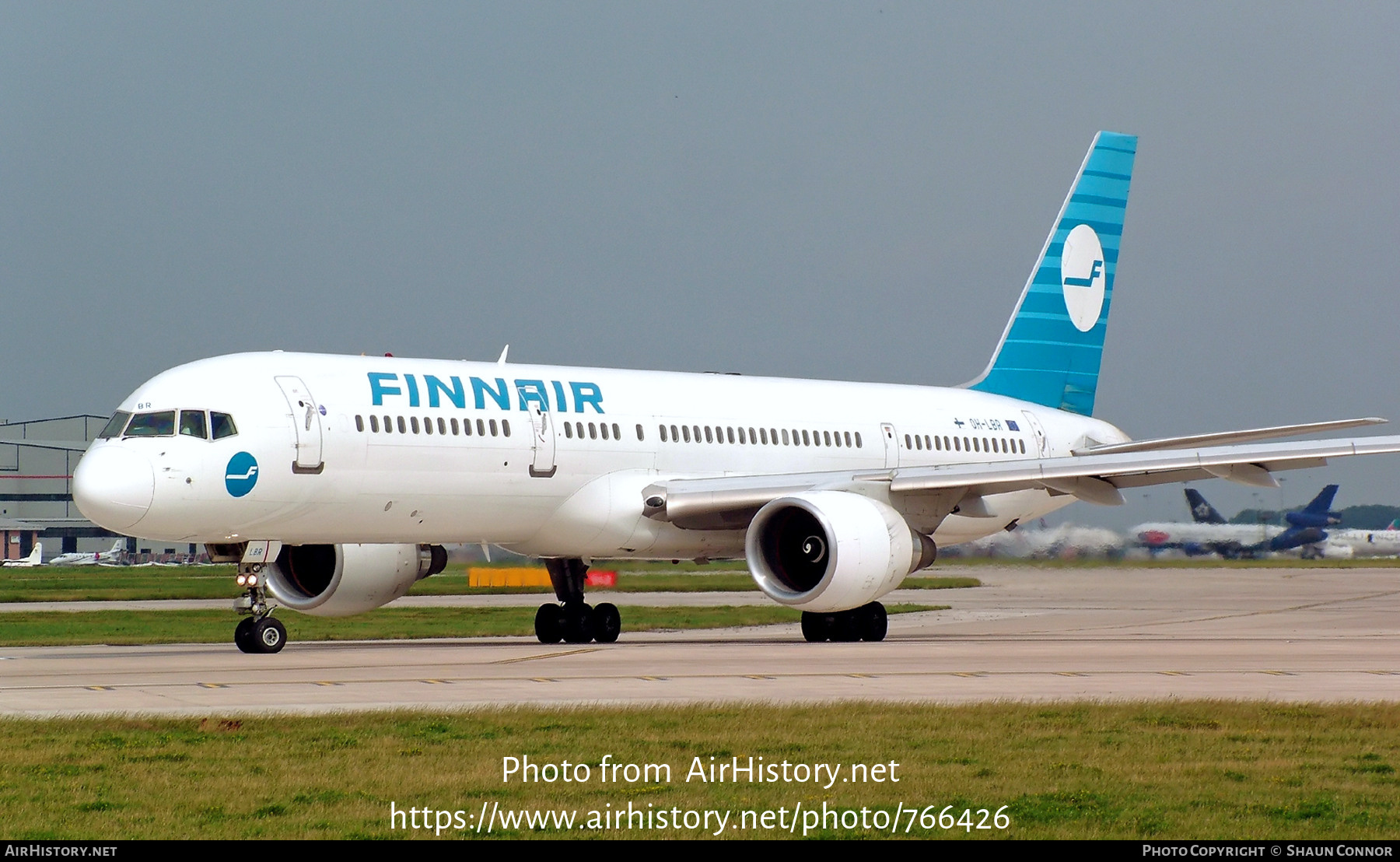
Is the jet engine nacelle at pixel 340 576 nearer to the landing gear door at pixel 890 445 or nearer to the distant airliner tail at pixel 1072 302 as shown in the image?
the landing gear door at pixel 890 445

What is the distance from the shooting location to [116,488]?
20.7 metres

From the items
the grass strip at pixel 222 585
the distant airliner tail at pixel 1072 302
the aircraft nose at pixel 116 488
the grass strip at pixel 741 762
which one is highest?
the distant airliner tail at pixel 1072 302

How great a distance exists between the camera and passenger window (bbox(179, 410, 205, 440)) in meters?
21.4

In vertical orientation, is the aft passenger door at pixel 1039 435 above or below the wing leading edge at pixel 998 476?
above

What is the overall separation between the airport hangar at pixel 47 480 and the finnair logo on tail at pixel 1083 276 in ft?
280

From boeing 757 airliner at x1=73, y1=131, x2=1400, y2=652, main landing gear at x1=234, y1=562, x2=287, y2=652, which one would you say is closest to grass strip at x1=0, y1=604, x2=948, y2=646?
boeing 757 airliner at x1=73, y1=131, x2=1400, y2=652

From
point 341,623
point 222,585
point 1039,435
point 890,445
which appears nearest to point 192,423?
point 341,623

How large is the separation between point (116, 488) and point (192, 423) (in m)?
1.29

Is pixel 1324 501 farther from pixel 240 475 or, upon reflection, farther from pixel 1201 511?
pixel 240 475

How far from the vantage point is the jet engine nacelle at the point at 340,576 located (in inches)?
998

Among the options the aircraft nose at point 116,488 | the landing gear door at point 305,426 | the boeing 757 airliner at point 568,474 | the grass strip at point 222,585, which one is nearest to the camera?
the aircraft nose at point 116,488

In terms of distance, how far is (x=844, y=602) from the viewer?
77.5ft

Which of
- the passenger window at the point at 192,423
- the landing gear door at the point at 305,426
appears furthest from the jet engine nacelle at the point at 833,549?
the passenger window at the point at 192,423

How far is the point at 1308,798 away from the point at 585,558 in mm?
17574
